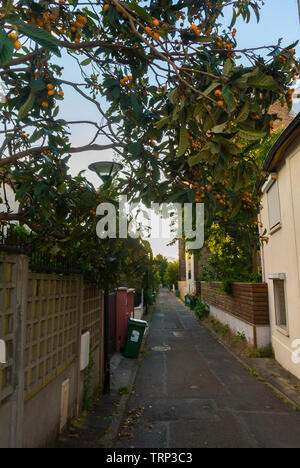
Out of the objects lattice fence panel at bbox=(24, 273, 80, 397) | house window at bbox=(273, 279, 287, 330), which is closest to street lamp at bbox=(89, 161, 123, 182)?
lattice fence panel at bbox=(24, 273, 80, 397)

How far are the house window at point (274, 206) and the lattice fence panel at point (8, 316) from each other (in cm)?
727

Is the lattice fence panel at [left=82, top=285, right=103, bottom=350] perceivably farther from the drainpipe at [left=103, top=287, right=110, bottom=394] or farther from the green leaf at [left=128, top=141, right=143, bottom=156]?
the green leaf at [left=128, top=141, right=143, bottom=156]

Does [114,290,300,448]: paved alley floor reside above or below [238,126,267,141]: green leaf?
below

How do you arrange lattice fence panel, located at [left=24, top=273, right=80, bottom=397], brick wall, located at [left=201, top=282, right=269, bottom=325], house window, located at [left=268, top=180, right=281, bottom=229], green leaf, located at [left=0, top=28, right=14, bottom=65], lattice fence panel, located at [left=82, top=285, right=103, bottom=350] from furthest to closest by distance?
brick wall, located at [left=201, top=282, right=269, bottom=325] < house window, located at [left=268, top=180, right=281, bottom=229] < lattice fence panel, located at [left=82, top=285, right=103, bottom=350] < lattice fence panel, located at [left=24, top=273, right=80, bottom=397] < green leaf, located at [left=0, top=28, right=14, bottom=65]

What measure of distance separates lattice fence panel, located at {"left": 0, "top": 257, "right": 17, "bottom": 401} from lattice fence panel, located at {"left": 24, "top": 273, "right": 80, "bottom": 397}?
323 millimetres

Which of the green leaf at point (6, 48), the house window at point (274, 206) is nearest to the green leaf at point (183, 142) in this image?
the green leaf at point (6, 48)

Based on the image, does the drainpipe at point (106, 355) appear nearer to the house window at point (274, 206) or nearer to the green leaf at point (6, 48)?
the house window at point (274, 206)

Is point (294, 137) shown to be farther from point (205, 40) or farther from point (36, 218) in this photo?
point (36, 218)

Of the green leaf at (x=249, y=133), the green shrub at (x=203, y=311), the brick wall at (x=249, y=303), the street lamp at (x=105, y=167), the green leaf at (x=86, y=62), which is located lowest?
the green shrub at (x=203, y=311)

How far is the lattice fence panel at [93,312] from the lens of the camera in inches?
241

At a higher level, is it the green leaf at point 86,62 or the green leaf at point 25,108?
the green leaf at point 86,62

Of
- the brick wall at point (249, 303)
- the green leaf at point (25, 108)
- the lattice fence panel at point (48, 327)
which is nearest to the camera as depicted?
the green leaf at point (25, 108)

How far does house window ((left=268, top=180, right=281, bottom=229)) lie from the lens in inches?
358

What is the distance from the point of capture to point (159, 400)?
21.8ft
